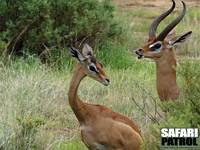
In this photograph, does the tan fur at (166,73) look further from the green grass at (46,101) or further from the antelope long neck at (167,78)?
the green grass at (46,101)

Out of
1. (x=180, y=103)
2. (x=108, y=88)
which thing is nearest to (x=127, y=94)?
(x=108, y=88)

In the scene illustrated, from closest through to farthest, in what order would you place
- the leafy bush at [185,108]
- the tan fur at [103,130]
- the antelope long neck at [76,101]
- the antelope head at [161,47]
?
the leafy bush at [185,108], the tan fur at [103,130], the antelope long neck at [76,101], the antelope head at [161,47]

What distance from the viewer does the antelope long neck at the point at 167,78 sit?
8.54 meters

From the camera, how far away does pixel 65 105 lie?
9.27 m

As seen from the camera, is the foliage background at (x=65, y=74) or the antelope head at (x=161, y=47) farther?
the antelope head at (x=161, y=47)

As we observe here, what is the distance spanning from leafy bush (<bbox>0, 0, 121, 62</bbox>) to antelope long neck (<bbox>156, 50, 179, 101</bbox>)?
329 cm

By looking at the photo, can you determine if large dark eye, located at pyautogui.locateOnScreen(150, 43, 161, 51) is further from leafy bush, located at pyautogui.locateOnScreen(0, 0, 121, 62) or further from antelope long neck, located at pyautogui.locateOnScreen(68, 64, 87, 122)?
leafy bush, located at pyautogui.locateOnScreen(0, 0, 121, 62)

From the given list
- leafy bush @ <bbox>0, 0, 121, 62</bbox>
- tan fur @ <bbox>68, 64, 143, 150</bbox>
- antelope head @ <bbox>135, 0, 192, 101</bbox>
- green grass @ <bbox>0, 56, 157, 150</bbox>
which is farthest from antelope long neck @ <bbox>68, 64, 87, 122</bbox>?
leafy bush @ <bbox>0, 0, 121, 62</bbox>

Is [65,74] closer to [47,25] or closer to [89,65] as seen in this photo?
[47,25]

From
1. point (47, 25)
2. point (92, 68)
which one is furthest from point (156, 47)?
point (47, 25)

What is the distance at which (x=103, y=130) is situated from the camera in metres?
6.65

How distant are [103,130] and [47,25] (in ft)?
17.9

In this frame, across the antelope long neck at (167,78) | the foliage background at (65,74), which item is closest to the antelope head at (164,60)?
the antelope long neck at (167,78)

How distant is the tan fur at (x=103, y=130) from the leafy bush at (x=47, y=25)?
4.95 metres
